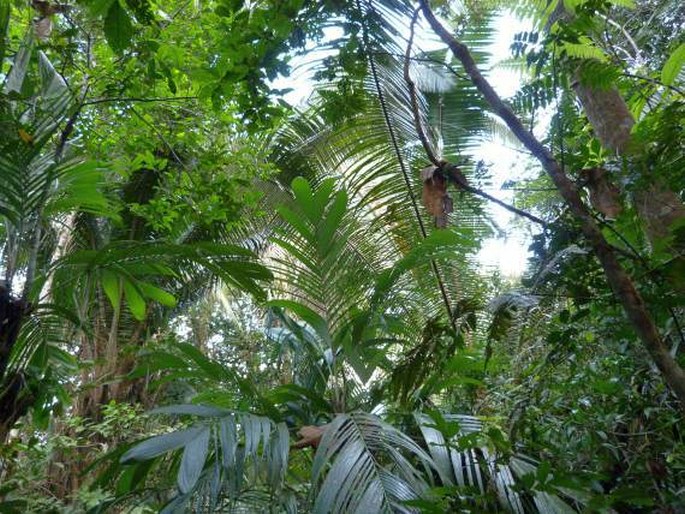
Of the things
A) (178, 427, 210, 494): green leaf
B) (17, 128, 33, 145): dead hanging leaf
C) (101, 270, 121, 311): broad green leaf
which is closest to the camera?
(178, 427, 210, 494): green leaf

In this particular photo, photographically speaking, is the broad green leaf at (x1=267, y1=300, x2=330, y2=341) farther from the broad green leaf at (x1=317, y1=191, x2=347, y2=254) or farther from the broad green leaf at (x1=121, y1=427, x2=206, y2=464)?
the broad green leaf at (x1=121, y1=427, x2=206, y2=464)

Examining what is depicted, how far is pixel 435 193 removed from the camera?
216cm

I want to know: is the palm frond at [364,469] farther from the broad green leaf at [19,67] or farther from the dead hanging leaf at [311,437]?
the broad green leaf at [19,67]

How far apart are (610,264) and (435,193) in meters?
0.70

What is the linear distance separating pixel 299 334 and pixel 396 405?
655 mm

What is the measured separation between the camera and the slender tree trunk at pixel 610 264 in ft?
5.00

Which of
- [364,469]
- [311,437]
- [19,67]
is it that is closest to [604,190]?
[364,469]

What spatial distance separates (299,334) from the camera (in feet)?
10.2

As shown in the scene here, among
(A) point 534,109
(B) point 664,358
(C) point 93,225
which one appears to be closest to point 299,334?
(A) point 534,109

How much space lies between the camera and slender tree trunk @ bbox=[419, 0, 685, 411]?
1.52m

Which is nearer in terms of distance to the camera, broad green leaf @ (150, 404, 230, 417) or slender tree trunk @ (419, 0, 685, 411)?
slender tree trunk @ (419, 0, 685, 411)

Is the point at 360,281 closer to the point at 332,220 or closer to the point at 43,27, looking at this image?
the point at 332,220

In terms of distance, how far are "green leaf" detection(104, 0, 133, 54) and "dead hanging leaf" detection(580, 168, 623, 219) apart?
5.28ft

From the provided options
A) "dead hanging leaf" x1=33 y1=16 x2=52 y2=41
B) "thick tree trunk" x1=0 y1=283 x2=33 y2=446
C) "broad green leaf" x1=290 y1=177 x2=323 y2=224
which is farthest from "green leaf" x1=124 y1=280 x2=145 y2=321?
"dead hanging leaf" x1=33 y1=16 x2=52 y2=41
